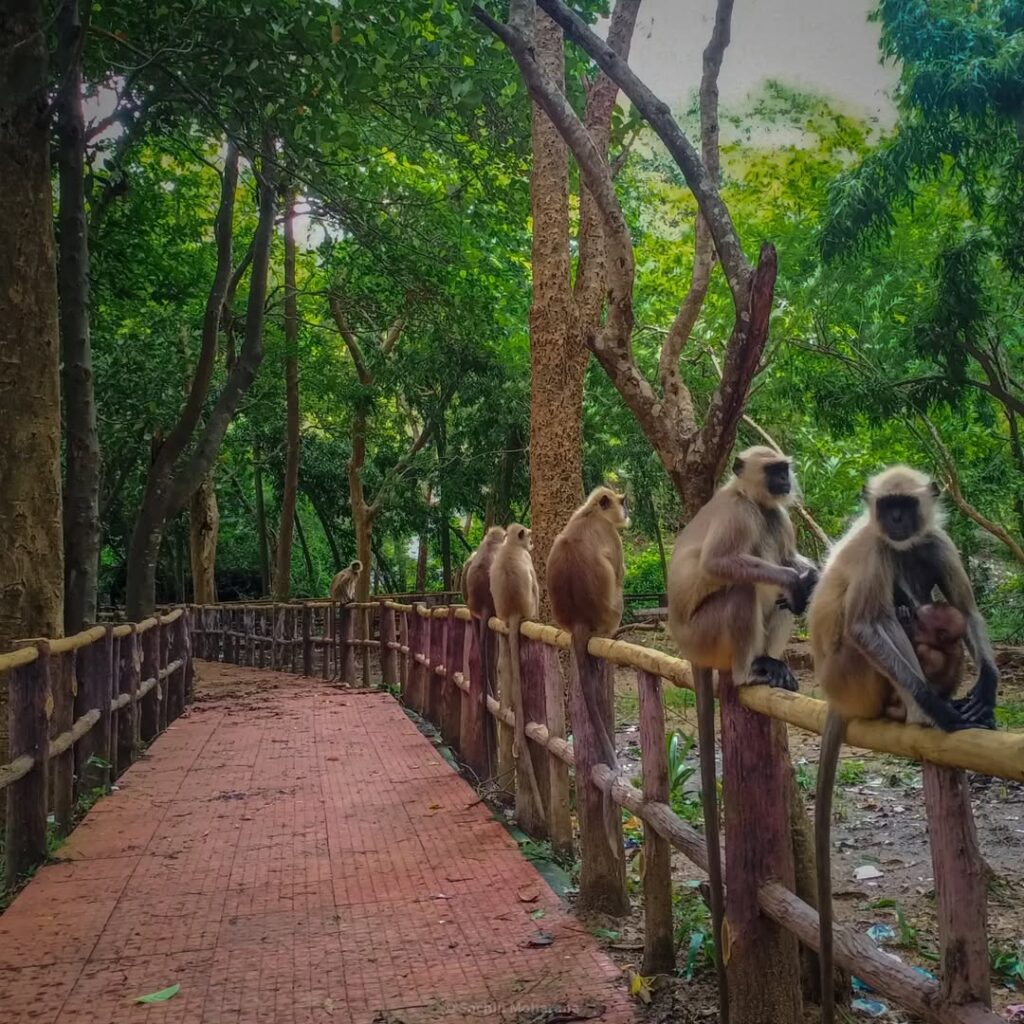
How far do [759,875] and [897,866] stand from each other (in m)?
3.77

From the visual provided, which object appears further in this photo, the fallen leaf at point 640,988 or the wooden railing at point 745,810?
the fallen leaf at point 640,988

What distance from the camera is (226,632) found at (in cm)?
2311

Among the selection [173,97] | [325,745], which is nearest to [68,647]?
[325,745]

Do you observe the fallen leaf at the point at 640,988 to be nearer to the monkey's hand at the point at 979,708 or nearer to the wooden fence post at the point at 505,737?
the monkey's hand at the point at 979,708

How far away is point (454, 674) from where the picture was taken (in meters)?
9.05

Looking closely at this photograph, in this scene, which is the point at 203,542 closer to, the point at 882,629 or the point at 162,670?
the point at 162,670

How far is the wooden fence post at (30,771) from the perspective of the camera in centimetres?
561

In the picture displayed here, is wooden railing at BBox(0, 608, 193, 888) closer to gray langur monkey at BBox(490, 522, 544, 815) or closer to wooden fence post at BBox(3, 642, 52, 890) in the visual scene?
wooden fence post at BBox(3, 642, 52, 890)

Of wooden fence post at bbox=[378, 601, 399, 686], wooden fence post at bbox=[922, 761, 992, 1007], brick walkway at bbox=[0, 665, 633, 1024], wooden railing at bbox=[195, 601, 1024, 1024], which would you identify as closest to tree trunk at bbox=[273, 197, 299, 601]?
wooden fence post at bbox=[378, 601, 399, 686]

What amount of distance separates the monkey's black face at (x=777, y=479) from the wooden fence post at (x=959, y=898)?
2.51m

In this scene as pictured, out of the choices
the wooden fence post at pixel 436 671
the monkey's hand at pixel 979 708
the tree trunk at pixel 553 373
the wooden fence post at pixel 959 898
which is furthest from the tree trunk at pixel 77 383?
the wooden fence post at pixel 959 898

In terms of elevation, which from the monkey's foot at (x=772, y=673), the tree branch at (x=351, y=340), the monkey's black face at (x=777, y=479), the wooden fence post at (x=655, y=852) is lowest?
the wooden fence post at (x=655, y=852)

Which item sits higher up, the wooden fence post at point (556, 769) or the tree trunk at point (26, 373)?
the tree trunk at point (26, 373)

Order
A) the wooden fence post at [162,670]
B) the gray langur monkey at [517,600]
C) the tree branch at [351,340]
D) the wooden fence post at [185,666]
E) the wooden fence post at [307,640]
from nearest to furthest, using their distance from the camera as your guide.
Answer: the gray langur monkey at [517,600] < the wooden fence post at [162,670] < the wooden fence post at [185,666] < the wooden fence post at [307,640] < the tree branch at [351,340]
